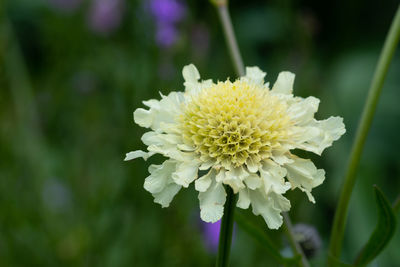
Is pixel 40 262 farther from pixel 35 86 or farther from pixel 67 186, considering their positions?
pixel 35 86

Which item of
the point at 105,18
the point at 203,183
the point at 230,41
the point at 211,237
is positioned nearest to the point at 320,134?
the point at 203,183

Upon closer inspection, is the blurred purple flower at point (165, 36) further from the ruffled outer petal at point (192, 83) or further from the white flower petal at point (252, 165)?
the white flower petal at point (252, 165)

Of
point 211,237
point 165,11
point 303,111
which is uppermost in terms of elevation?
point 303,111

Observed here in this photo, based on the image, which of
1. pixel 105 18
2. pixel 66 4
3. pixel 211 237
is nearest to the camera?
pixel 211 237

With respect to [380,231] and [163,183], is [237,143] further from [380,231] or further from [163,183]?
[380,231]

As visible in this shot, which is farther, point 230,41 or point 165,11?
point 165,11

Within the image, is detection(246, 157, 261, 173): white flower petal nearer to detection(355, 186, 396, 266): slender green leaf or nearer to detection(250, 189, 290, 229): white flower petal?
detection(250, 189, 290, 229): white flower petal
